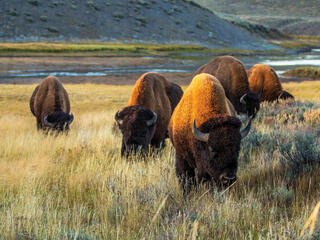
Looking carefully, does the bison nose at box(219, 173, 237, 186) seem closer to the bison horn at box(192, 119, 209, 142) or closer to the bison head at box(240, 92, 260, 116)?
the bison horn at box(192, 119, 209, 142)

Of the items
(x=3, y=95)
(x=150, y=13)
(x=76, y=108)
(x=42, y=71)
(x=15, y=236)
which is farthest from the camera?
(x=150, y=13)

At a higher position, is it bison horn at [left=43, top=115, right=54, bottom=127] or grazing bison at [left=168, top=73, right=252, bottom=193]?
grazing bison at [left=168, top=73, right=252, bottom=193]

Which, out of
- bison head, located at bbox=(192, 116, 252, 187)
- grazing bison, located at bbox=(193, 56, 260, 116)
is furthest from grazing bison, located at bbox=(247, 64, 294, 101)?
bison head, located at bbox=(192, 116, 252, 187)

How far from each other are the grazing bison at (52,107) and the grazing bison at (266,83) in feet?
24.6

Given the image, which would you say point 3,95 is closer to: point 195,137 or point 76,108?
point 76,108

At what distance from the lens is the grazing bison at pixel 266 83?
14820 mm

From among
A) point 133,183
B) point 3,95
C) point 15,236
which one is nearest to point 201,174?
point 133,183

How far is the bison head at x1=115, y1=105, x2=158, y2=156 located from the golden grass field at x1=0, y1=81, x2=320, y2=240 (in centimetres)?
28

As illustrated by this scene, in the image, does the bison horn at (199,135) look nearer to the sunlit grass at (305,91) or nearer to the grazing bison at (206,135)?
the grazing bison at (206,135)

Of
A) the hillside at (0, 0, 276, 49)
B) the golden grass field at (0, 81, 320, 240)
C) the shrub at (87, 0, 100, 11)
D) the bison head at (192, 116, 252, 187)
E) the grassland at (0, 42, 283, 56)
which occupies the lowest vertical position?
the golden grass field at (0, 81, 320, 240)

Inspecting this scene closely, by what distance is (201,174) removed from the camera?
4.49 metres

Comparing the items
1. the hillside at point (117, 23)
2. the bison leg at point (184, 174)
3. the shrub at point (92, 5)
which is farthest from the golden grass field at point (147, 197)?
the shrub at point (92, 5)

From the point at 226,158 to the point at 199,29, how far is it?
66391mm

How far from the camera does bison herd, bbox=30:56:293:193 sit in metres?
4.12
